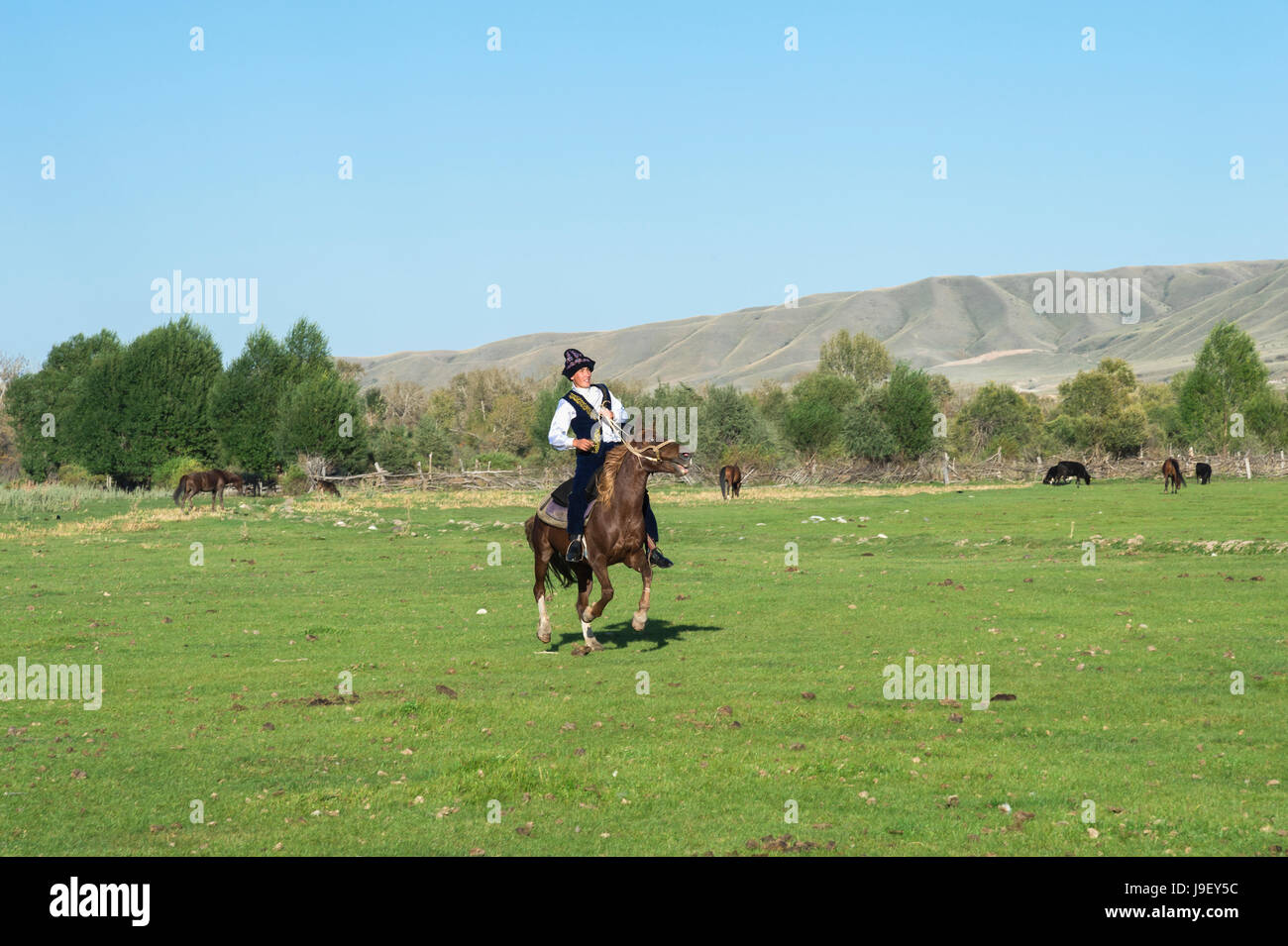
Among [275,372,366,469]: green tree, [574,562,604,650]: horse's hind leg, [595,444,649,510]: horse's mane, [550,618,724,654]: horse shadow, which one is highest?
[275,372,366,469]: green tree

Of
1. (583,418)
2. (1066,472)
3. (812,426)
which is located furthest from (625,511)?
(812,426)

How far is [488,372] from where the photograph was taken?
159 metres

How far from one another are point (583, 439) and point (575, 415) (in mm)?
453

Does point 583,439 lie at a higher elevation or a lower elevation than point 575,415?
lower

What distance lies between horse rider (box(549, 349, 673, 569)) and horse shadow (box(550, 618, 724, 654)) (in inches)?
65.6

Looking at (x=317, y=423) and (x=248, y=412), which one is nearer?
(x=317, y=423)

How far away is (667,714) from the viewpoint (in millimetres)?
11664

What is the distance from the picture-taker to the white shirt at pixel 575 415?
15.3 metres

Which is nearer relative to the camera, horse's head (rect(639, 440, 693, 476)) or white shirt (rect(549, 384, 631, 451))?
horse's head (rect(639, 440, 693, 476))

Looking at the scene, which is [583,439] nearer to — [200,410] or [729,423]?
[200,410]

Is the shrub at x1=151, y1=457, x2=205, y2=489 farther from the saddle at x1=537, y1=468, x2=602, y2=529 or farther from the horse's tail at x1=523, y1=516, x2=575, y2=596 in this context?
the saddle at x1=537, y1=468, x2=602, y2=529

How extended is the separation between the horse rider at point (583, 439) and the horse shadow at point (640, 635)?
1665mm

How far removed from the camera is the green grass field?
320 inches

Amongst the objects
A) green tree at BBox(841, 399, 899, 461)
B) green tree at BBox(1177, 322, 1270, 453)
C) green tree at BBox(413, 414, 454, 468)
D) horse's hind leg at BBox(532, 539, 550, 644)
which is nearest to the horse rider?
horse's hind leg at BBox(532, 539, 550, 644)
